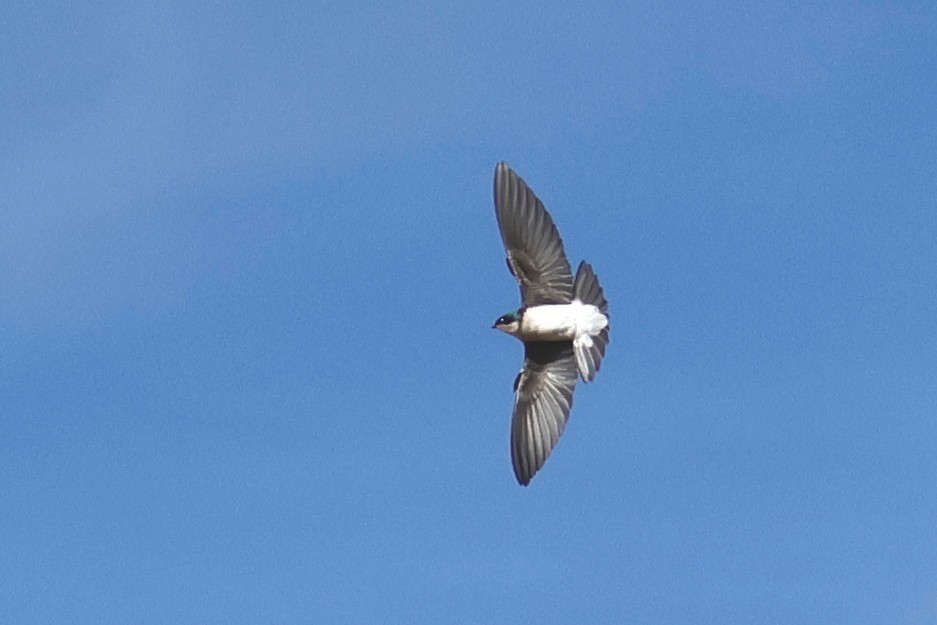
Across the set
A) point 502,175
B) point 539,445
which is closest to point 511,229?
point 502,175

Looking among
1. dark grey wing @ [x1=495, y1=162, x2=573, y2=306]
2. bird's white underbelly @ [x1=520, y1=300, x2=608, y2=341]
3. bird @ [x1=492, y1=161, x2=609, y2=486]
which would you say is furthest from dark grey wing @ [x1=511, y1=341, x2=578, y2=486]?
dark grey wing @ [x1=495, y1=162, x2=573, y2=306]

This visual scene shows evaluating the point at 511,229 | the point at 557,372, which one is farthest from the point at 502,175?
the point at 557,372

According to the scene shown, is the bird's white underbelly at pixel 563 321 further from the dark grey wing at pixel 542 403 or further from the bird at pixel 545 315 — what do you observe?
the dark grey wing at pixel 542 403

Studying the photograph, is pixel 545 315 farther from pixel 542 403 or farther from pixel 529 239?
pixel 542 403

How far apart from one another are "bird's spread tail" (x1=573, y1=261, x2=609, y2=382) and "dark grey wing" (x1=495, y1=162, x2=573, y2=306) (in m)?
0.16

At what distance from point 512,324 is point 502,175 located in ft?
3.07

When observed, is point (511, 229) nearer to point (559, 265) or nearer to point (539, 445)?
point (559, 265)

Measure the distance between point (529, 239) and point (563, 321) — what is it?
56 cm

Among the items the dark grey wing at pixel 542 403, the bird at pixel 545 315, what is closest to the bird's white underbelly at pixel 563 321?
the bird at pixel 545 315

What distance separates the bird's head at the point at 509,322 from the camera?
43.8 ft

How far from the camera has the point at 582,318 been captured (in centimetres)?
1320

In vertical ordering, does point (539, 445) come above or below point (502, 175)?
below

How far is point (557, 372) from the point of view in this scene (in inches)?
542

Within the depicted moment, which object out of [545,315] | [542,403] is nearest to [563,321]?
[545,315]
